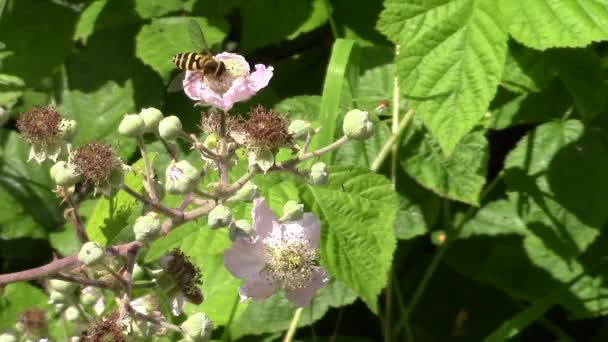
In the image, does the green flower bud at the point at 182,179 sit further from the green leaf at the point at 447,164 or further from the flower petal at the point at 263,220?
the green leaf at the point at 447,164

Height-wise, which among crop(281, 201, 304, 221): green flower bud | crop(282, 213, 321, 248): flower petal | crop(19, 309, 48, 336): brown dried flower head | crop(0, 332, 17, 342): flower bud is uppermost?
crop(281, 201, 304, 221): green flower bud

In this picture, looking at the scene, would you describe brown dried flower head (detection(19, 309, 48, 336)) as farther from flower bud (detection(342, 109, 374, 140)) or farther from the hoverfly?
flower bud (detection(342, 109, 374, 140))

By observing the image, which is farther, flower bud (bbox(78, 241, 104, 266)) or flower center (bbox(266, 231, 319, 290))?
flower center (bbox(266, 231, 319, 290))

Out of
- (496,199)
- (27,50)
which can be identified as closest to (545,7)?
(496,199)

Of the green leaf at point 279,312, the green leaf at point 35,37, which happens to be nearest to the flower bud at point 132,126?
the green leaf at point 279,312

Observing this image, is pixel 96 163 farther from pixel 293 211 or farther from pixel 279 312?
pixel 279 312

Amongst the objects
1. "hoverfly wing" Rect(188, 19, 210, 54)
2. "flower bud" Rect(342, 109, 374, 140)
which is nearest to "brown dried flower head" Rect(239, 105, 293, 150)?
"flower bud" Rect(342, 109, 374, 140)
